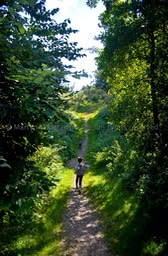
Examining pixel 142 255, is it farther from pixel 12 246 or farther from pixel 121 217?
pixel 12 246

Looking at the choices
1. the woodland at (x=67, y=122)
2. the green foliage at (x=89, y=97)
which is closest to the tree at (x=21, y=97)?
the woodland at (x=67, y=122)

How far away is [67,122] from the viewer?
377cm

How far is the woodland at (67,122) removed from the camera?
136 inches

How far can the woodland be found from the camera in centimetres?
345

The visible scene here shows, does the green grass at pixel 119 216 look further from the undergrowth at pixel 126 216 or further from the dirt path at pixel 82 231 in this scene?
the dirt path at pixel 82 231

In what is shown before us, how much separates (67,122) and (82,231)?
675 centimetres

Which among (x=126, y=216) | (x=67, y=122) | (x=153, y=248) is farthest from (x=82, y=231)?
(x=67, y=122)

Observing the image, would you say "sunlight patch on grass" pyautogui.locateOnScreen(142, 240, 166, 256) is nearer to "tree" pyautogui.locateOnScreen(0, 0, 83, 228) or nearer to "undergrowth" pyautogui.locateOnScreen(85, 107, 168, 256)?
"undergrowth" pyautogui.locateOnScreen(85, 107, 168, 256)

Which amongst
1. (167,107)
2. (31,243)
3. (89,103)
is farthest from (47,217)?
(89,103)

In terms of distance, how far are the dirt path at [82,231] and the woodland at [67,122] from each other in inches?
13.2

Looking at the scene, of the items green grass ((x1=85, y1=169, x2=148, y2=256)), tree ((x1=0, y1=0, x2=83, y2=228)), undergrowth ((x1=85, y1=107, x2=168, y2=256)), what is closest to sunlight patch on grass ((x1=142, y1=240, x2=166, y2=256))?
undergrowth ((x1=85, y1=107, x2=168, y2=256))

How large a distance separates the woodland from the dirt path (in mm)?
337

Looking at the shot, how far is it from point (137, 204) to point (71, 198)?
4266 mm

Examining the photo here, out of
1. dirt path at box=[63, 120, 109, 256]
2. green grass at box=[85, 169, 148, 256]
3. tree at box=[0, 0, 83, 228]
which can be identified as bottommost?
dirt path at box=[63, 120, 109, 256]
